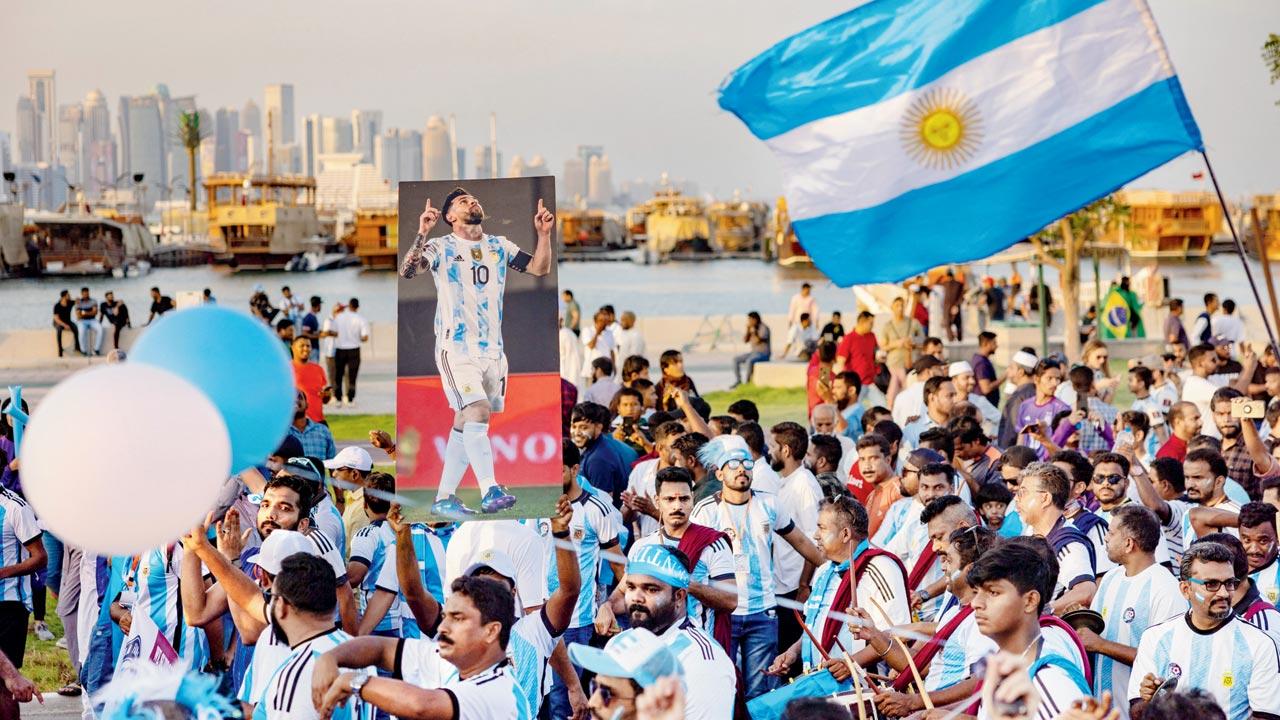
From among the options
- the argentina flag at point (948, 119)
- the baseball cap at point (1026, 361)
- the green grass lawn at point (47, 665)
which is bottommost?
the green grass lawn at point (47, 665)

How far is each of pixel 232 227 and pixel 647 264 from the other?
5184cm

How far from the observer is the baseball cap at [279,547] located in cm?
666

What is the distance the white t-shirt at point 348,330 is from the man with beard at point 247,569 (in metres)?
16.0

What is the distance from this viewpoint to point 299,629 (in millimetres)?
5570

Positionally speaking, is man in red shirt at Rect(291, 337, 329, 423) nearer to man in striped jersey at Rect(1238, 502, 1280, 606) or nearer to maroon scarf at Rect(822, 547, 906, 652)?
maroon scarf at Rect(822, 547, 906, 652)

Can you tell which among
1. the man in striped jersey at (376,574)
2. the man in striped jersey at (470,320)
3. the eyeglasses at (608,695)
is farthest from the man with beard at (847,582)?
the eyeglasses at (608,695)

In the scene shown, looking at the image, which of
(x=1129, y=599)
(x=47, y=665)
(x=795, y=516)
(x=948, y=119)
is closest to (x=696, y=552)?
(x=795, y=516)

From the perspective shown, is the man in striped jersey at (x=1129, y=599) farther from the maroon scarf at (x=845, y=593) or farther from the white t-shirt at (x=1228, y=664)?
the maroon scarf at (x=845, y=593)

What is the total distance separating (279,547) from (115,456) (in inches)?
108

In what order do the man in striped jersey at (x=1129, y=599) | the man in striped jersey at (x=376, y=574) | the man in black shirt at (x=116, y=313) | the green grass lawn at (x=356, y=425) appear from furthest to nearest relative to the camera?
the man in black shirt at (x=116, y=313) → the green grass lawn at (x=356, y=425) → the man in striped jersey at (x=376, y=574) → the man in striped jersey at (x=1129, y=599)

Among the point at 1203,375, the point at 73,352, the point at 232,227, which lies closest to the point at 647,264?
the point at 232,227

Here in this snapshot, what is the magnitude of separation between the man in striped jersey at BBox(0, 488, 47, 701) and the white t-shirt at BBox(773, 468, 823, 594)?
393 centimetres

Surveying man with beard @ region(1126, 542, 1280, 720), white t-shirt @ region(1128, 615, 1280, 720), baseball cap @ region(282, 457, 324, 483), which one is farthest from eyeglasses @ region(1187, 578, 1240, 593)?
baseball cap @ region(282, 457, 324, 483)

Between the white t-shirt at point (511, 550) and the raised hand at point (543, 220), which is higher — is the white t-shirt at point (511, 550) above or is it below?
below
